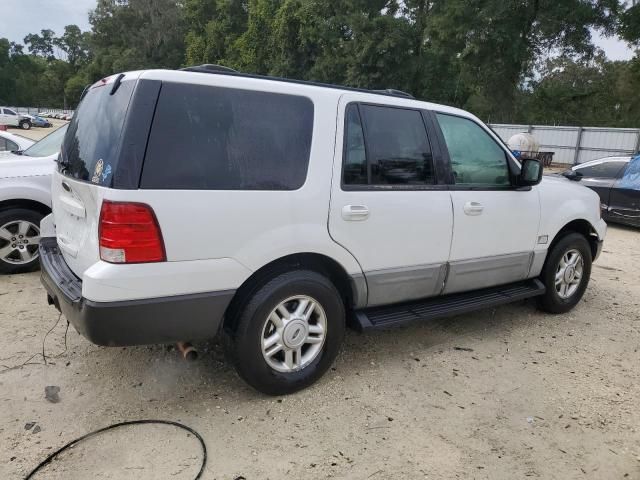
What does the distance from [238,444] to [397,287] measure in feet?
4.96

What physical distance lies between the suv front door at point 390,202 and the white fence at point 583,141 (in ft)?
69.2

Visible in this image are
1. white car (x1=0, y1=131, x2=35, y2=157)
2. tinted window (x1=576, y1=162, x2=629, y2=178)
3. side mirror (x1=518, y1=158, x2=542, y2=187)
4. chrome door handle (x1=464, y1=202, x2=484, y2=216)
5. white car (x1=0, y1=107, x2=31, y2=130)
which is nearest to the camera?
chrome door handle (x1=464, y1=202, x2=484, y2=216)

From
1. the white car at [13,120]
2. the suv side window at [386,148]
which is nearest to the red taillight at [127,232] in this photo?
the suv side window at [386,148]

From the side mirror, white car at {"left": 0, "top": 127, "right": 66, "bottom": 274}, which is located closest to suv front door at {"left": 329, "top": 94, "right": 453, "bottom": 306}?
the side mirror

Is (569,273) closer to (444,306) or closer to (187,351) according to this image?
(444,306)

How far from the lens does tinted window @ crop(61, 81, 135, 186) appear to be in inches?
102

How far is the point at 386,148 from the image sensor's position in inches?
136

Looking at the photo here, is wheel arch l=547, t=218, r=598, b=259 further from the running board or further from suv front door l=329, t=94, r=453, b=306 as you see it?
suv front door l=329, t=94, r=453, b=306

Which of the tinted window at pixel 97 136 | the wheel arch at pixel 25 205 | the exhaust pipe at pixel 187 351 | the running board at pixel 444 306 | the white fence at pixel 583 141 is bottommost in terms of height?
the exhaust pipe at pixel 187 351

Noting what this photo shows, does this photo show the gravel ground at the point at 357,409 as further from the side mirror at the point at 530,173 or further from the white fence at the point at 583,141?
the white fence at the point at 583,141

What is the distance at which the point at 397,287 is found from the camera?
11.7 feet

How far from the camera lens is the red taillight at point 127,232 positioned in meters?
2.48

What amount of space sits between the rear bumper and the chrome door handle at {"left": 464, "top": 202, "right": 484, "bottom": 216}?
6.40 ft

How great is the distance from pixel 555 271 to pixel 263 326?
3081 mm
